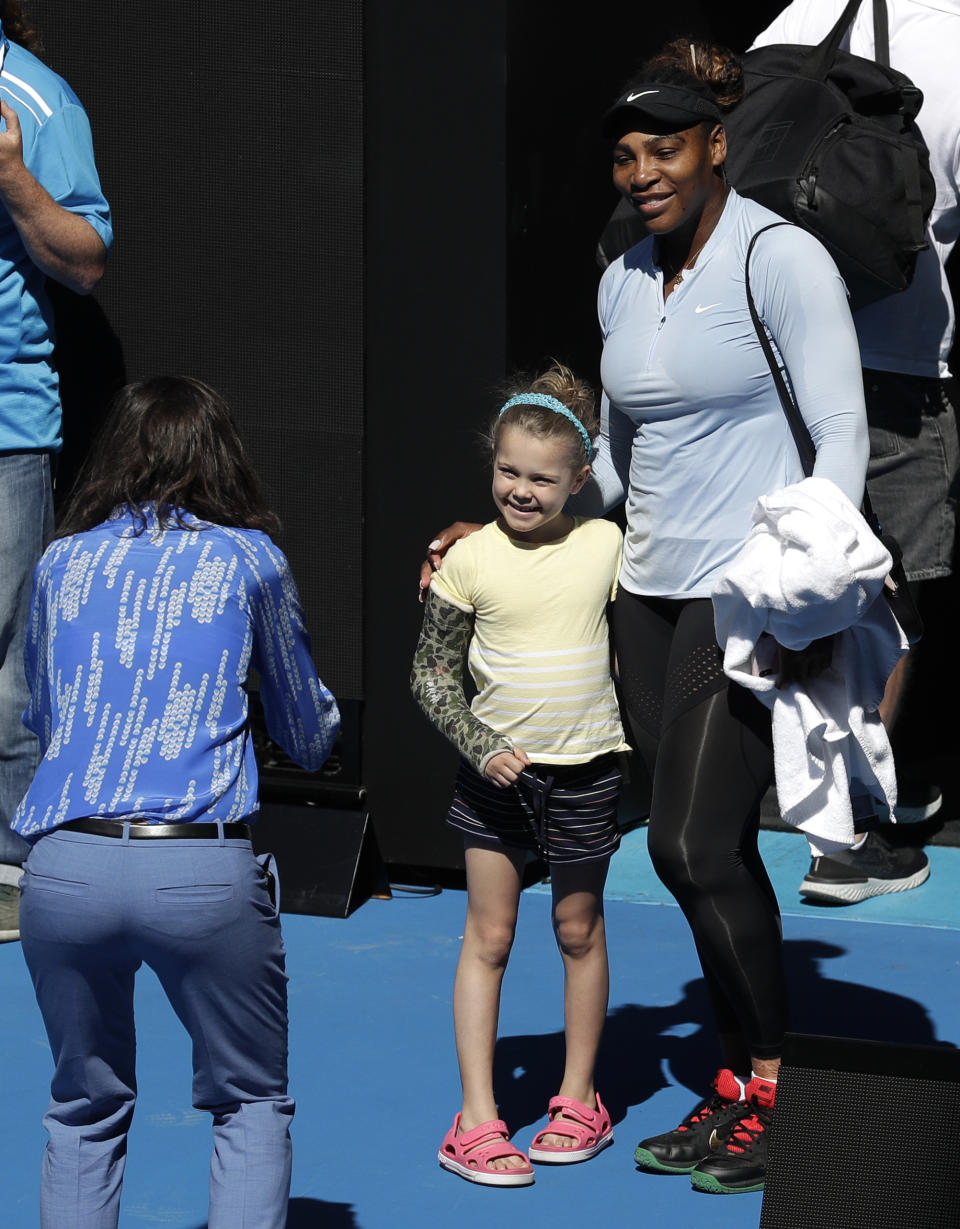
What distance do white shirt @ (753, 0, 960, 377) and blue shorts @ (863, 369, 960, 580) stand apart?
96 mm

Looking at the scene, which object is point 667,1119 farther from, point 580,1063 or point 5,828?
point 5,828

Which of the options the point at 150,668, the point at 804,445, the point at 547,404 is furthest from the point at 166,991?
the point at 804,445

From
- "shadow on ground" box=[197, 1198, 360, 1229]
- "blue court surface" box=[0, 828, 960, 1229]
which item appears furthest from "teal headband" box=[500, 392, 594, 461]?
"shadow on ground" box=[197, 1198, 360, 1229]

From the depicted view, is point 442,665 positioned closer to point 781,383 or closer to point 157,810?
point 781,383

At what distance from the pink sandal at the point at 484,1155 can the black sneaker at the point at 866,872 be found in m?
1.86

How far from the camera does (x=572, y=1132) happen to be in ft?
12.4

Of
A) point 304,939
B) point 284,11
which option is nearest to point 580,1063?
point 304,939

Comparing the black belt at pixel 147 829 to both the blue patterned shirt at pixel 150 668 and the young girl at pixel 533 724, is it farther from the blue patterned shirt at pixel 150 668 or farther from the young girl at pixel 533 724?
the young girl at pixel 533 724

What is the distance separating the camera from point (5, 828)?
5453 millimetres

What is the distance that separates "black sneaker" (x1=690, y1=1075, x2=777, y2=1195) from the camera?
3639mm

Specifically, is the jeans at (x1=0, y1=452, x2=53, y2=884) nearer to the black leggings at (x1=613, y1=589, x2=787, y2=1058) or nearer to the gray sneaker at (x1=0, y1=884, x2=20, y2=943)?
the gray sneaker at (x1=0, y1=884, x2=20, y2=943)

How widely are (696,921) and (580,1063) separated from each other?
46cm

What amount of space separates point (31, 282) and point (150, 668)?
2653 mm

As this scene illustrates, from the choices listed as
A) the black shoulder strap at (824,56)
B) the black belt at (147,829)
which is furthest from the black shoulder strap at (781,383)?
the black belt at (147,829)
